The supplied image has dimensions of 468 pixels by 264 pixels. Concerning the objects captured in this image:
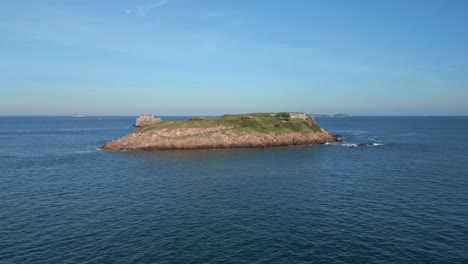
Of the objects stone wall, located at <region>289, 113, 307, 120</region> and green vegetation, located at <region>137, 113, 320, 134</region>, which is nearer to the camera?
green vegetation, located at <region>137, 113, 320, 134</region>

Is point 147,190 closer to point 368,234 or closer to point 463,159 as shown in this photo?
point 368,234

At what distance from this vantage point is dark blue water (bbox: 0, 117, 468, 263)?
99.8 ft

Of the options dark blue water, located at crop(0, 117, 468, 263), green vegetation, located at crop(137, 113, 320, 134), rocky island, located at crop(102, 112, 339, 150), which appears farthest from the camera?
green vegetation, located at crop(137, 113, 320, 134)

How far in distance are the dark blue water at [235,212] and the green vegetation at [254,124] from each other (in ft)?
120

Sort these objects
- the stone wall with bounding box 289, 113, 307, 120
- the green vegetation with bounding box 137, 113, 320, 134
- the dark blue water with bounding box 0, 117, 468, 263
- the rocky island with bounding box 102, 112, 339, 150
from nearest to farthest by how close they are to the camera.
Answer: the dark blue water with bounding box 0, 117, 468, 263
the rocky island with bounding box 102, 112, 339, 150
the green vegetation with bounding box 137, 113, 320, 134
the stone wall with bounding box 289, 113, 307, 120

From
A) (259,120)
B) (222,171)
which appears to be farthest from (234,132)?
(222,171)

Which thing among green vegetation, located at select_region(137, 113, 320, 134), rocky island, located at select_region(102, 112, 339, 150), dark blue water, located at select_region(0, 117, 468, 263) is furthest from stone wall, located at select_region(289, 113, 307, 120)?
dark blue water, located at select_region(0, 117, 468, 263)

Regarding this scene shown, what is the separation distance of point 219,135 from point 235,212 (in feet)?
228

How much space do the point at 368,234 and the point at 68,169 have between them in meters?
65.7

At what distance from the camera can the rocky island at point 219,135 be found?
106 metres

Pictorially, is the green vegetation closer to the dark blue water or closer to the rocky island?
the rocky island

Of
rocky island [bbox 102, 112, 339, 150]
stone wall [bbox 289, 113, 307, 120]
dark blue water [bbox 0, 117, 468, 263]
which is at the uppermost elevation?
stone wall [bbox 289, 113, 307, 120]

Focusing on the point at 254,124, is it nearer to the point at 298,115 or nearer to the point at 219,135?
the point at 219,135

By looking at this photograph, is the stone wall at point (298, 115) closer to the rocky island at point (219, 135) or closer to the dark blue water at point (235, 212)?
the rocky island at point (219, 135)
